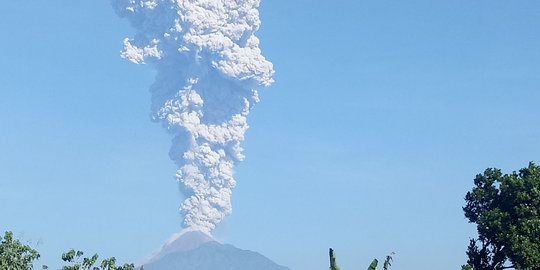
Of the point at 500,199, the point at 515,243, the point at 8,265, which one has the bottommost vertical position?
the point at 8,265

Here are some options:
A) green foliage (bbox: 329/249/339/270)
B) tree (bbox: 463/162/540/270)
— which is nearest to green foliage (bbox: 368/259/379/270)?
green foliage (bbox: 329/249/339/270)

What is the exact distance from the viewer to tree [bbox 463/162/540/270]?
48.0 metres

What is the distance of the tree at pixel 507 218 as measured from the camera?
1889 inches

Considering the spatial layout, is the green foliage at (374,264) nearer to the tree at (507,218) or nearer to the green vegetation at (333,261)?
the green vegetation at (333,261)

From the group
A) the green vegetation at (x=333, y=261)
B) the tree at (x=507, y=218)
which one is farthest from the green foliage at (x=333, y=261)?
the tree at (x=507, y=218)

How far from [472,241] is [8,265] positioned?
2708 centimetres

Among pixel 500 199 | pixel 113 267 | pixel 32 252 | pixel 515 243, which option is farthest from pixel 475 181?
pixel 32 252

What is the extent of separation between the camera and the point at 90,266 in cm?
4494

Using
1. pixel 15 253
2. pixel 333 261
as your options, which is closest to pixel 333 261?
pixel 333 261

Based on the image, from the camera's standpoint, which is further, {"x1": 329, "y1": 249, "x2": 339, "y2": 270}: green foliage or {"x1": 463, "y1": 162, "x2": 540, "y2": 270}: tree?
{"x1": 463, "y1": 162, "x2": 540, "y2": 270}: tree

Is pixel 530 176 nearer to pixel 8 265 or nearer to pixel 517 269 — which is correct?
pixel 517 269

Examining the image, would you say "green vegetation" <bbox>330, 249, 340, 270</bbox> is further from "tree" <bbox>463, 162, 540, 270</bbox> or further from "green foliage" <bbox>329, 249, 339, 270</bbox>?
"tree" <bbox>463, 162, 540, 270</bbox>

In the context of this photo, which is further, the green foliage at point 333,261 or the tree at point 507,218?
the tree at point 507,218

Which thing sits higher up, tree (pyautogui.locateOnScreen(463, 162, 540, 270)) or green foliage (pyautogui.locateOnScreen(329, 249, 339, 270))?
tree (pyautogui.locateOnScreen(463, 162, 540, 270))
